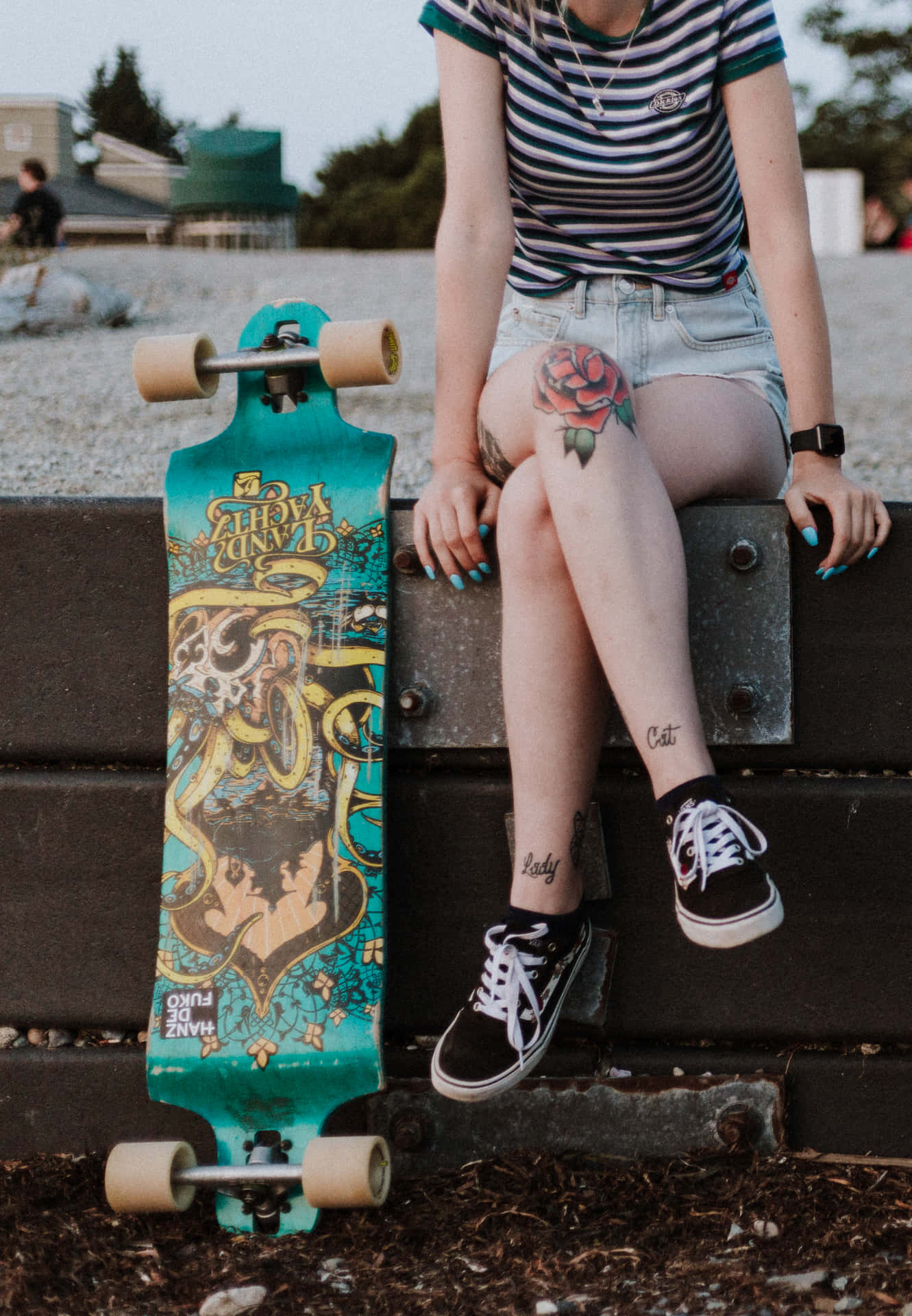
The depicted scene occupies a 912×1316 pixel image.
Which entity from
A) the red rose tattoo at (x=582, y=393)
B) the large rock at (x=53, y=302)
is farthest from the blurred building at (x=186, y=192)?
the red rose tattoo at (x=582, y=393)

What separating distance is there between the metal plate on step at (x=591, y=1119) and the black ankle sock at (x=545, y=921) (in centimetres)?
27

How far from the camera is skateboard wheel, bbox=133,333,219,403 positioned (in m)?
1.63

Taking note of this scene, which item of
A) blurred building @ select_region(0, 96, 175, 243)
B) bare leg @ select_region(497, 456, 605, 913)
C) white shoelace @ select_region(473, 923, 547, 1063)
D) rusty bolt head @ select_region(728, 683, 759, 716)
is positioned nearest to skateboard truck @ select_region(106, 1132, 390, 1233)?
white shoelace @ select_region(473, 923, 547, 1063)

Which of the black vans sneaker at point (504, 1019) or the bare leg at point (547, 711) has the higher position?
the bare leg at point (547, 711)

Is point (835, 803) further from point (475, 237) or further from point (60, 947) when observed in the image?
point (60, 947)

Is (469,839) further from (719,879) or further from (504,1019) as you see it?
(719,879)

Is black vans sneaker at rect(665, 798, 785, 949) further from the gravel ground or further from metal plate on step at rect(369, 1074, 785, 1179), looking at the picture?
the gravel ground

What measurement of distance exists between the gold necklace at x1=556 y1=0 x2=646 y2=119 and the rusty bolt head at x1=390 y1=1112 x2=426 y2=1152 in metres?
1.33

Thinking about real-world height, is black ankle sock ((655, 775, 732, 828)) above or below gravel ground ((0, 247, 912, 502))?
below

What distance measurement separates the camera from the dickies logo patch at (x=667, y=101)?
1562 millimetres

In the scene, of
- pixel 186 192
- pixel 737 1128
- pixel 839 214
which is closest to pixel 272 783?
pixel 737 1128

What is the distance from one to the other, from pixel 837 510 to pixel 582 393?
1.13 ft

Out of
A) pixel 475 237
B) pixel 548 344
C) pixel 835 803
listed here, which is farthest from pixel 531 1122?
pixel 475 237

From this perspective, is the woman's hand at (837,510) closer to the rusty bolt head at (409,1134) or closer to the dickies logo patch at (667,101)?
the dickies logo patch at (667,101)
